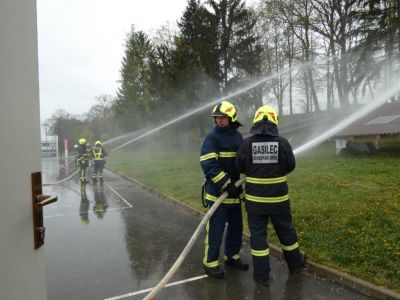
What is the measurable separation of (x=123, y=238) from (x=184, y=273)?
7.39 feet

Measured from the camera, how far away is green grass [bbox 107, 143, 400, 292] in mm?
4621

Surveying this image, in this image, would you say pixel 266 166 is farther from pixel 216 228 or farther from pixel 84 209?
pixel 84 209

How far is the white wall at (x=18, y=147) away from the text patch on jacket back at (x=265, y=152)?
10.5 feet

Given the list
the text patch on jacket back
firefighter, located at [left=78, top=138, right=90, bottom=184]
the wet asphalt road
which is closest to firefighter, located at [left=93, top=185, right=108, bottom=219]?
the wet asphalt road

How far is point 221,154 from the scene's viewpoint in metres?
4.87

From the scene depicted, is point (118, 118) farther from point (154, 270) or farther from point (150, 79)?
point (154, 270)

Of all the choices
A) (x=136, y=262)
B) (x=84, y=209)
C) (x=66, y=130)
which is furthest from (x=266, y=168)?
(x=66, y=130)

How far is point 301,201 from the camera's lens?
25.5 feet

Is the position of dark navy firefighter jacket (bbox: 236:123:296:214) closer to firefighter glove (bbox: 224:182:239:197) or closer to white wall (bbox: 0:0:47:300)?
firefighter glove (bbox: 224:182:239:197)

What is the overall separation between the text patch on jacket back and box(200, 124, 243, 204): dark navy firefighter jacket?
17.5 inches

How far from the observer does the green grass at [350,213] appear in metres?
4.62

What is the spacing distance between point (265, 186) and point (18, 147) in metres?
3.38

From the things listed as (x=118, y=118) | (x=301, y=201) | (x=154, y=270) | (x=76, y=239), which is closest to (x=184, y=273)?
(x=154, y=270)

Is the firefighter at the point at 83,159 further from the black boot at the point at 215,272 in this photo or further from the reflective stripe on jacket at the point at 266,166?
the reflective stripe on jacket at the point at 266,166
